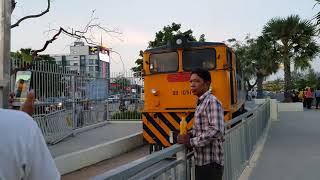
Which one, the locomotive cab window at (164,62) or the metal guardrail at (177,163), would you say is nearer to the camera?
the metal guardrail at (177,163)

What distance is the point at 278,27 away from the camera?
30156mm

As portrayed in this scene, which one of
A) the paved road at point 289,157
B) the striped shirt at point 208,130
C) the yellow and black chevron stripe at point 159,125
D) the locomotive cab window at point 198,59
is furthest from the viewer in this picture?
the yellow and black chevron stripe at point 159,125

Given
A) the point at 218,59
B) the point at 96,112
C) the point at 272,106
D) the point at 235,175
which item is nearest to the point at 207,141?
the point at 235,175

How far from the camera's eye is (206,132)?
4.11 meters

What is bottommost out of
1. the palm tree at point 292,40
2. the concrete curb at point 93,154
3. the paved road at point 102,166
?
the paved road at point 102,166

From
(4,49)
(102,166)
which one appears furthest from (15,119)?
(102,166)

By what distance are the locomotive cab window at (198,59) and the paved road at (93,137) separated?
11.4 ft

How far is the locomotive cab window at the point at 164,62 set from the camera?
11453 millimetres

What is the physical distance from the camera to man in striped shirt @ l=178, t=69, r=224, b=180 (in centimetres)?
410

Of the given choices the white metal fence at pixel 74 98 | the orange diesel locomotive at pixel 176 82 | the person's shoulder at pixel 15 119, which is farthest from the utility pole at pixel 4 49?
the orange diesel locomotive at pixel 176 82

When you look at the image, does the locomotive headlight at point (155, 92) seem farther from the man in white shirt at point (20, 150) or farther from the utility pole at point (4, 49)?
the man in white shirt at point (20, 150)

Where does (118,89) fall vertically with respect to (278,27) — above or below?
below

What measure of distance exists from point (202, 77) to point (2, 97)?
3662 millimetres

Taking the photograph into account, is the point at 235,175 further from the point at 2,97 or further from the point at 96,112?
the point at 96,112
